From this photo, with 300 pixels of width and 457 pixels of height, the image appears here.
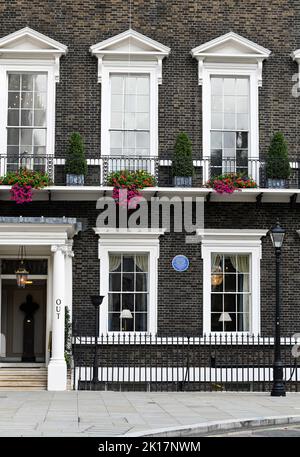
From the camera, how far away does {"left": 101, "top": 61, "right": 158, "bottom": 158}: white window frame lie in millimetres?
24797

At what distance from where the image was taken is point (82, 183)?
78.8ft

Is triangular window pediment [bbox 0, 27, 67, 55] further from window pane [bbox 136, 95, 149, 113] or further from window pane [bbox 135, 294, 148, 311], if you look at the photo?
window pane [bbox 135, 294, 148, 311]

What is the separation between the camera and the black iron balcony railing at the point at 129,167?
24.4 m

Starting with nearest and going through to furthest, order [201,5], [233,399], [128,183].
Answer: [233,399], [128,183], [201,5]

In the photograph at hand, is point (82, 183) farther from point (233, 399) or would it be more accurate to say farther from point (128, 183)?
point (233, 399)

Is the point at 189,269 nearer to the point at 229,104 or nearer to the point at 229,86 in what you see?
the point at 229,104

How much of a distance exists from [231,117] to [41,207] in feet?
19.2

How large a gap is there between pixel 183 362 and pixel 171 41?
348 inches

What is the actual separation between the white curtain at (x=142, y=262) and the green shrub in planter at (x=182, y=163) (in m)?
2.24

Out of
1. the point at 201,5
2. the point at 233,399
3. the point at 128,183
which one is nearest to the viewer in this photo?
the point at 233,399

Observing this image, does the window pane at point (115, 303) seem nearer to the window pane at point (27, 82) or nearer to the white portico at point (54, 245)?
the white portico at point (54, 245)

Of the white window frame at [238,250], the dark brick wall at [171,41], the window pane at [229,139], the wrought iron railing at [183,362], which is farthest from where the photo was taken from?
the window pane at [229,139]

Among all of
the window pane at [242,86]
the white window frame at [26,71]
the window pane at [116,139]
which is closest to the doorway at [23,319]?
the white window frame at [26,71]

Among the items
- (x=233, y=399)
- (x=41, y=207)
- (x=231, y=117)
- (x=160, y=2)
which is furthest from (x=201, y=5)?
(x=233, y=399)
